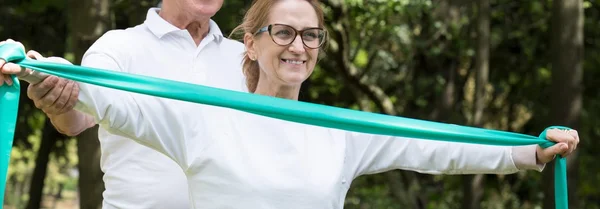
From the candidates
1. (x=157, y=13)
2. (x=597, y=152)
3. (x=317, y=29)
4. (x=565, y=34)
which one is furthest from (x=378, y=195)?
(x=317, y=29)

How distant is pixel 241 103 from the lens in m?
2.88

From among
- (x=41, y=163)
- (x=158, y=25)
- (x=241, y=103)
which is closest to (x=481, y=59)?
(x=41, y=163)

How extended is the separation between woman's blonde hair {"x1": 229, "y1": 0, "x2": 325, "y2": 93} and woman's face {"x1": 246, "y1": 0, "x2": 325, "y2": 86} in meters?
0.04

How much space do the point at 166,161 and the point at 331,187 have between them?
2.69 feet

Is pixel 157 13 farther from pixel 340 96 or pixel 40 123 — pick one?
pixel 40 123

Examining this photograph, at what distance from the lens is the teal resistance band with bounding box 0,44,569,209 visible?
9.19ft

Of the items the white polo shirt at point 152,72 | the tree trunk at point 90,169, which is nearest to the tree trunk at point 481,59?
the tree trunk at point 90,169

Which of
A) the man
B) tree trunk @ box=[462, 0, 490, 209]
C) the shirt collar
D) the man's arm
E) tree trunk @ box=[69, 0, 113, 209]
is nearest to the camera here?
the man's arm

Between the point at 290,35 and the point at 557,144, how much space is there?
34.6 inches

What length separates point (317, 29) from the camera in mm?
3146

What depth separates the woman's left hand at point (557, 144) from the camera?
124 inches

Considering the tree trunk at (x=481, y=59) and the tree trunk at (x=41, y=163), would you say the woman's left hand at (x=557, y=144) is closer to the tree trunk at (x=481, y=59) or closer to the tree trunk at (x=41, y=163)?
the tree trunk at (x=481, y=59)

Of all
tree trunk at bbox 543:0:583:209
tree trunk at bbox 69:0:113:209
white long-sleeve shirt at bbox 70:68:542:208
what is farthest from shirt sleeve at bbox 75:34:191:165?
tree trunk at bbox 543:0:583:209

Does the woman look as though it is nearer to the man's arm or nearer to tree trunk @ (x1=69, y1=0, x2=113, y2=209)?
the man's arm
